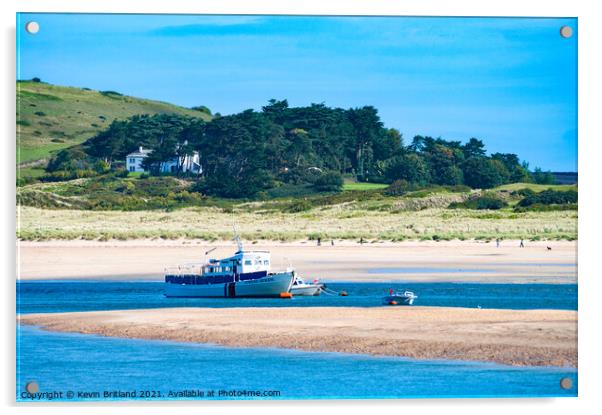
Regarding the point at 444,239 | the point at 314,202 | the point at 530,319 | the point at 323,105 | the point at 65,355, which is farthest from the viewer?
the point at 444,239

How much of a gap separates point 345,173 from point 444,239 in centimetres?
561

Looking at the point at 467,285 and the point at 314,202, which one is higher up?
the point at 314,202

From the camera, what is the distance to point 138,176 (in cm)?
3947

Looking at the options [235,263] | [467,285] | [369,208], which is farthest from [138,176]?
[467,285]

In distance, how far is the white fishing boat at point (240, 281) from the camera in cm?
3688

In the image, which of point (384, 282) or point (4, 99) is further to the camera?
point (384, 282)

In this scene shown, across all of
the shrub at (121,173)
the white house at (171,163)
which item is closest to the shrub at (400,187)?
the white house at (171,163)

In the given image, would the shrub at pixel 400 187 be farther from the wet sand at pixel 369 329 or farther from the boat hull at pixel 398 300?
the wet sand at pixel 369 329

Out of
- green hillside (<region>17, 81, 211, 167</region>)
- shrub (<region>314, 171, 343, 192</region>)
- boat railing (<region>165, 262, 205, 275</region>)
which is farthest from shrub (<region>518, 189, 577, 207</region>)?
boat railing (<region>165, 262, 205, 275</region>)

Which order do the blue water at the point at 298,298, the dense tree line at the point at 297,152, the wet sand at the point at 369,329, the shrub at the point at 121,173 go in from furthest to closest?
the shrub at the point at 121,173 < the dense tree line at the point at 297,152 < the blue water at the point at 298,298 < the wet sand at the point at 369,329

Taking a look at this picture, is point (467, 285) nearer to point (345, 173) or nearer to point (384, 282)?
point (384, 282)

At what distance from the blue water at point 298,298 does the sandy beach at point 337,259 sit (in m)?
1.12

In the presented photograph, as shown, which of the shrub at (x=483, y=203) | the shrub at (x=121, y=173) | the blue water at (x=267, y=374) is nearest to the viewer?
the blue water at (x=267, y=374)

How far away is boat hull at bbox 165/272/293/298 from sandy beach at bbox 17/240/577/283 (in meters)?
1.91
